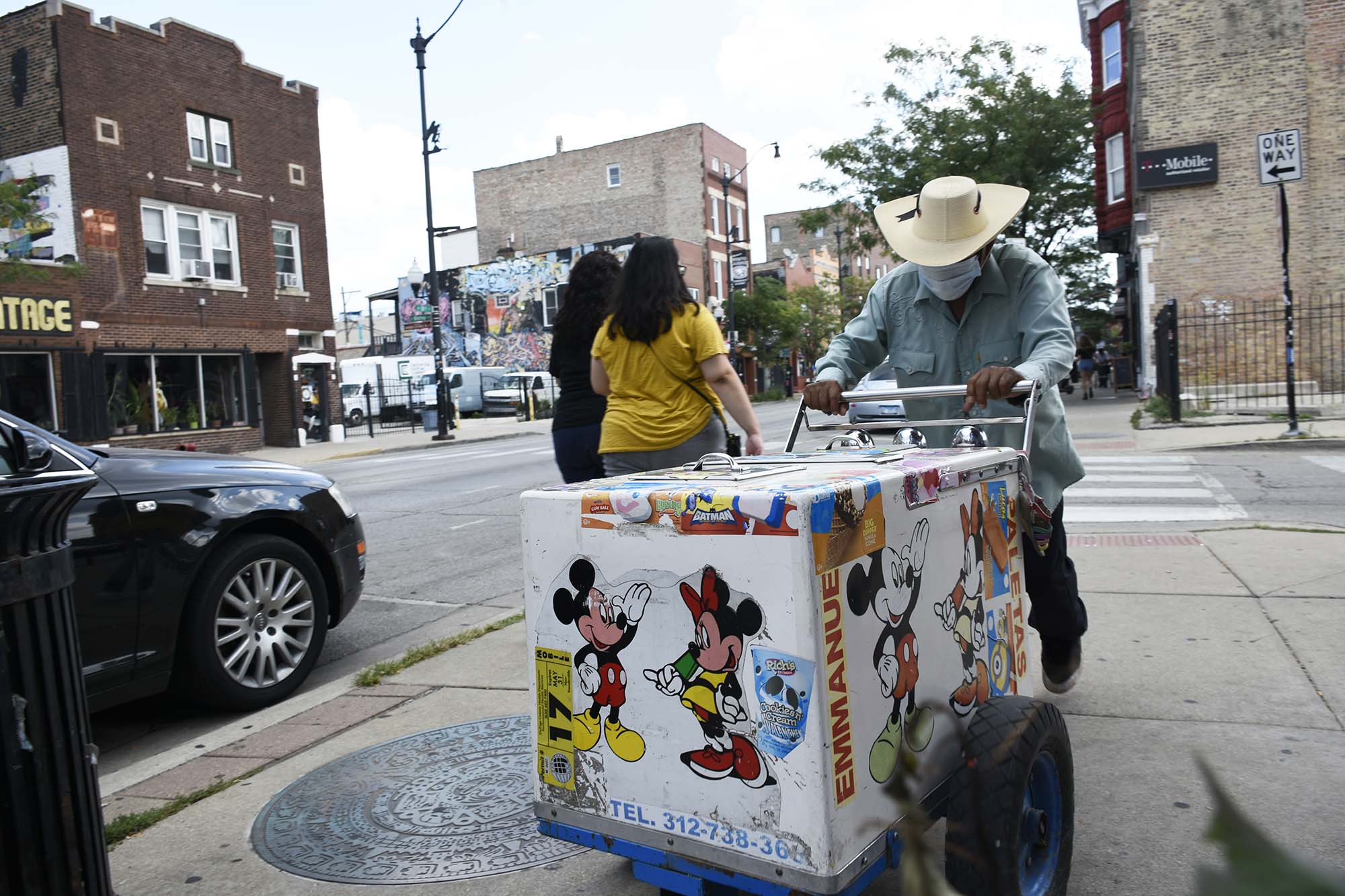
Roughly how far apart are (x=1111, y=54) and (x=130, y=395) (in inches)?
1057

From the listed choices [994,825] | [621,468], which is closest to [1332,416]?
[621,468]

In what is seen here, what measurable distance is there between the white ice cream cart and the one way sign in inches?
455

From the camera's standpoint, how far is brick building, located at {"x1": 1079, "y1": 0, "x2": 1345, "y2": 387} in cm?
2206

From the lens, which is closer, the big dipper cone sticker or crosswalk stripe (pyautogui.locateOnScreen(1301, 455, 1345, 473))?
the big dipper cone sticker

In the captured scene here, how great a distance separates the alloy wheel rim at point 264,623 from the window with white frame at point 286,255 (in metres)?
25.1

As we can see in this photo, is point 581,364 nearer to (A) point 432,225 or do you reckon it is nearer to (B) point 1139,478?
(B) point 1139,478

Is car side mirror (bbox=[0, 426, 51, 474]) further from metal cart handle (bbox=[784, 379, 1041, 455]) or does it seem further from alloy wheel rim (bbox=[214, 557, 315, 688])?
alloy wheel rim (bbox=[214, 557, 315, 688])

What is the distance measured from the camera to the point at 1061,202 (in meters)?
28.4

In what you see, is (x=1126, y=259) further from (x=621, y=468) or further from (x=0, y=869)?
(x=0, y=869)

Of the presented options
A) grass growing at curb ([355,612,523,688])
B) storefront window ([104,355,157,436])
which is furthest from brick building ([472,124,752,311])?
grass growing at curb ([355,612,523,688])

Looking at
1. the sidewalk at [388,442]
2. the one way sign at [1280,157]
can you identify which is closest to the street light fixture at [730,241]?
the sidewalk at [388,442]

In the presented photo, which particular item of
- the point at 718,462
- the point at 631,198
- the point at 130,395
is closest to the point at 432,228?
the point at 130,395

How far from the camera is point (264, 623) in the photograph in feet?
16.1

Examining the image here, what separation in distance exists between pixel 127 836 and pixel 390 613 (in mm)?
3369
